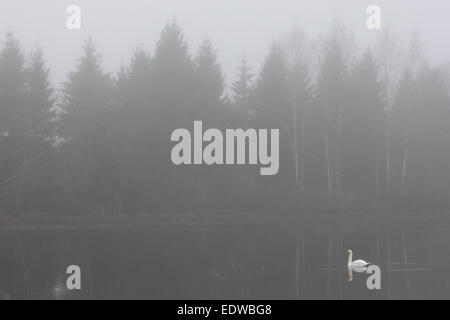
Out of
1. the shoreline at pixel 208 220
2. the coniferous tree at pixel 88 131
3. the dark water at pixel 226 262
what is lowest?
the dark water at pixel 226 262

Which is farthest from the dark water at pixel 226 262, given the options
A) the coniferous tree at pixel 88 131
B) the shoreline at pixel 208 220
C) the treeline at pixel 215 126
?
the coniferous tree at pixel 88 131

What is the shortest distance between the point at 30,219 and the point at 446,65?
37.5 m

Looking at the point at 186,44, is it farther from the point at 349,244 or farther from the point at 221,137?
the point at 349,244

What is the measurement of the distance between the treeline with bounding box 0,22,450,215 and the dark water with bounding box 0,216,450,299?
5775mm

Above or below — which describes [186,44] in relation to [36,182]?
above

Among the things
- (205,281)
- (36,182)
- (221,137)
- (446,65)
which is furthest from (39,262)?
(446,65)

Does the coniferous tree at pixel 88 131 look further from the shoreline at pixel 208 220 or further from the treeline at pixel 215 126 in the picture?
the shoreline at pixel 208 220

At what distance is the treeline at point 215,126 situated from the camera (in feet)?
125

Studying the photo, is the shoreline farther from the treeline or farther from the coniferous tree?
the coniferous tree

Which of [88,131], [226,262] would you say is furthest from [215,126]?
[226,262]

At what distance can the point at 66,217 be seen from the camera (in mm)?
35438

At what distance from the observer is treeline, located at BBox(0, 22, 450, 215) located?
38062mm

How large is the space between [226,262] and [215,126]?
20388 mm

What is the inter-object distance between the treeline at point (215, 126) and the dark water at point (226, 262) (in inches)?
227
